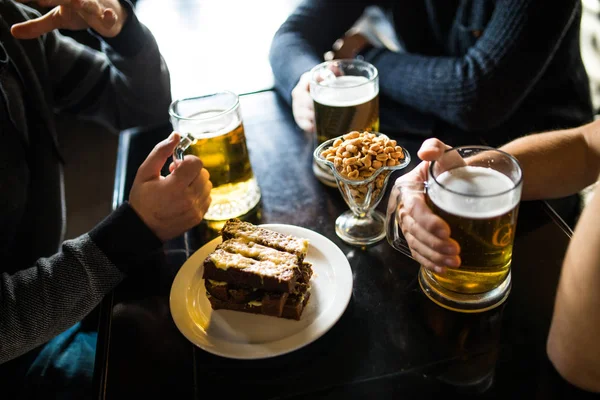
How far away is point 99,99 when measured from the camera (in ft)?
4.63

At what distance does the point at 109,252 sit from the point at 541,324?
691 mm

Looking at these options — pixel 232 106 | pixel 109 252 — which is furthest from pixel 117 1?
pixel 109 252

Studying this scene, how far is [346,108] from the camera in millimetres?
1009

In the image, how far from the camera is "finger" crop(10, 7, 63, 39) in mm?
992

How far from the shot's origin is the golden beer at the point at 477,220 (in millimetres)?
656

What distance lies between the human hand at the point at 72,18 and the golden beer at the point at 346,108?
1.64 feet

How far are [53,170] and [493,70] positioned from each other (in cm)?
112

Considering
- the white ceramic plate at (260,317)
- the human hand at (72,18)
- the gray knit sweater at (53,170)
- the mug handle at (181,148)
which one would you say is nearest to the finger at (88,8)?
the human hand at (72,18)

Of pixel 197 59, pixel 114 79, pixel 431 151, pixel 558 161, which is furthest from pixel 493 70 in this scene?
pixel 197 59

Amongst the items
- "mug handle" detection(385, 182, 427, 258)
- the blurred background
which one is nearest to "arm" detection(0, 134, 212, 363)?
"mug handle" detection(385, 182, 427, 258)

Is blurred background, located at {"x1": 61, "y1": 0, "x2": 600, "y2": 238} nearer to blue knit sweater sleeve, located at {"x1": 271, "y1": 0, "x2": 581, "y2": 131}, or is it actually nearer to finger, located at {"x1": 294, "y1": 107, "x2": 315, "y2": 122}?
blue knit sweater sleeve, located at {"x1": 271, "y1": 0, "x2": 581, "y2": 131}

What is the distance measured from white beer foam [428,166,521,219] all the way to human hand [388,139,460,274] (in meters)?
0.03

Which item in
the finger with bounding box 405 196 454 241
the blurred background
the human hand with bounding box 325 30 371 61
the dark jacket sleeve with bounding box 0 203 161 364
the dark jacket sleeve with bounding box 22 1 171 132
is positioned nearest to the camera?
the finger with bounding box 405 196 454 241

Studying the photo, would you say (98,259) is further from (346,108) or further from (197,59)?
(197,59)
